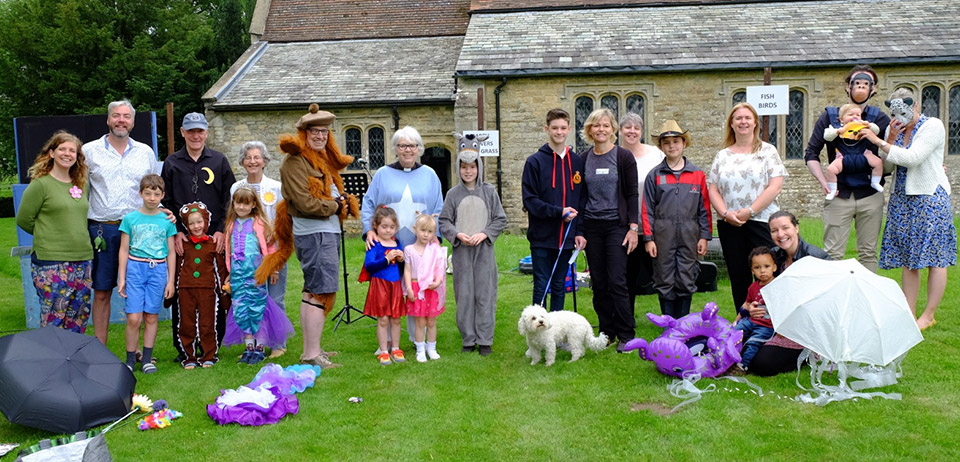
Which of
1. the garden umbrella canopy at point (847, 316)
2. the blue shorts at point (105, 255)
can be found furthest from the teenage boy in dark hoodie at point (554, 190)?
the blue shorts at point (105, 255)

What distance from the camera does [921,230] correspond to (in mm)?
6141

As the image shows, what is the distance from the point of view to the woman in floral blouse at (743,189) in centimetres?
590

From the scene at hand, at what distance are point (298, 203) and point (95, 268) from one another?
1823 millimetres

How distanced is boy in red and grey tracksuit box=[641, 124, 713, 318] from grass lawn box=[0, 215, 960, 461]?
76cm

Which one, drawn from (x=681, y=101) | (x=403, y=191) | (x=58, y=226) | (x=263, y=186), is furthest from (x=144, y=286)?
(x=681, y=101)

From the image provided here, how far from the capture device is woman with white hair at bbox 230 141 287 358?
21.9 feet

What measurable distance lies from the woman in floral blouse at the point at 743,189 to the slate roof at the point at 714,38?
11.4 meters

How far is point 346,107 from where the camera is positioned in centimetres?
1902

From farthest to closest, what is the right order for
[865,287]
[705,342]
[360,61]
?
1. [360,61]
2. [705,342]
3. [865,287]

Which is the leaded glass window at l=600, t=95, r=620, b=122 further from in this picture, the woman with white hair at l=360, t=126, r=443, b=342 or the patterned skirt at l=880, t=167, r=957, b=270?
the woman with white hair at l=360, t=126, r=443, b=342

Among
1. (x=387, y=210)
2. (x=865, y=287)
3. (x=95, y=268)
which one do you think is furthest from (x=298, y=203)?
(x=865, y=287)

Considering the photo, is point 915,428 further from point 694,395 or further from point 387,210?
point 387,210

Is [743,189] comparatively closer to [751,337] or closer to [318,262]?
[751,337]

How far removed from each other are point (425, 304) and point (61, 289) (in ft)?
9.10
